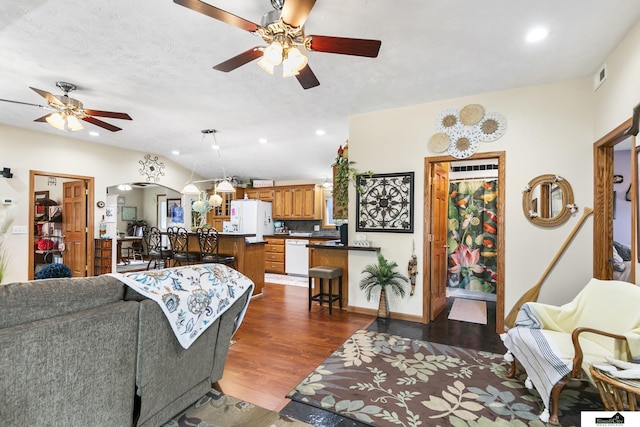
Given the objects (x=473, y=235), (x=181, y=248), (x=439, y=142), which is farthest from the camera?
(x=181, y=248)

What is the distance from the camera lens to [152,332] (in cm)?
171

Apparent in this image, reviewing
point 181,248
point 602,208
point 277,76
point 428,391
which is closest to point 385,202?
point 277,76

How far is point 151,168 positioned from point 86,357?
6137mm

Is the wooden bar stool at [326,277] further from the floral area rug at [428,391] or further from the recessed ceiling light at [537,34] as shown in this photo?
the recessed ceiling light at [537,34]

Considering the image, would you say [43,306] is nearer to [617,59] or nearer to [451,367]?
[451,367]

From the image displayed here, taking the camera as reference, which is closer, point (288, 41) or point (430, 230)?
point (288, 41)

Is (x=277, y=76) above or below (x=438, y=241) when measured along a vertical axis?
above

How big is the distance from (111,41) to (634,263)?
14.4ft

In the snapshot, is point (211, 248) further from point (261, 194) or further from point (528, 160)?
point (528, 160)

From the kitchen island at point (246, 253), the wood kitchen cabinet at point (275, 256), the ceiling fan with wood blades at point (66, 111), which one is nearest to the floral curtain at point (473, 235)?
the kitchen island at point (246, 253)

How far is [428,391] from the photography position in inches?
90.7

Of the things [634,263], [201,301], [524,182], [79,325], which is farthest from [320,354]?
[524,182]

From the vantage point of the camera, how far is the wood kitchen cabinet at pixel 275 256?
7.32m

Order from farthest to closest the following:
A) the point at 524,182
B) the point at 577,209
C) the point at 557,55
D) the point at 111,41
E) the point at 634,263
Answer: the point at 524,182 < the point at 577,209 < the point at 557,55 < the point at 111,41 < the point at 634,263
